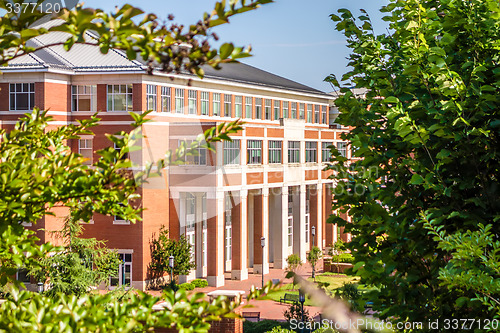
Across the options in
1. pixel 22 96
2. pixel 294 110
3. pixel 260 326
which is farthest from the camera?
pixel 294 110

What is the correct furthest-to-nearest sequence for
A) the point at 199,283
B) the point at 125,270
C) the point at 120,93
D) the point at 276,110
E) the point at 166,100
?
1. the point at 276,110
2. the point at 166,100
3. the point at 120,93
4. the point at 199,283
5. the point at 125,270

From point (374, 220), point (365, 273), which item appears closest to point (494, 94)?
point (374, 220)

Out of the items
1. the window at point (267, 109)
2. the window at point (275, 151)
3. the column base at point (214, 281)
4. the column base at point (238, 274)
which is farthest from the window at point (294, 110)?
the column base at point (214, 281)

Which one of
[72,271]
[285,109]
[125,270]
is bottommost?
[125,270]

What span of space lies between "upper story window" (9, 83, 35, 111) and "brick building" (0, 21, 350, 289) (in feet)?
0.22

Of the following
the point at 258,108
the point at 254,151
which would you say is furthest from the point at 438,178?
the point at 258,108

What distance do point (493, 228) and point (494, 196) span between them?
33 centimetres

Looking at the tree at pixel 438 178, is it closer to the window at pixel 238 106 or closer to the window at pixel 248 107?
the window at pixel 238 106

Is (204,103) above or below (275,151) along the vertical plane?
above

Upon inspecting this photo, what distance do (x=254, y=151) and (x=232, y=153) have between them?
3709mm

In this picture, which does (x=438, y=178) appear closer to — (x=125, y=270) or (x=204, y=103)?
(x=125, y=270)

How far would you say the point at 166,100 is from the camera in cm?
4481

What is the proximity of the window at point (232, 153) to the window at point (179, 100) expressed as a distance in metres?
4.93

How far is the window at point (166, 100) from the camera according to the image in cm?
4441
